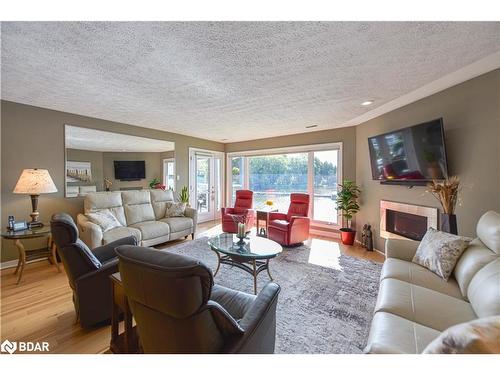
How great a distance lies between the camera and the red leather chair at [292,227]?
3.89 meters

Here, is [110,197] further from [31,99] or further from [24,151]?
[31,99]

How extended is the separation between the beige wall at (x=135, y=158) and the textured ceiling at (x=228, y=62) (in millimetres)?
1150

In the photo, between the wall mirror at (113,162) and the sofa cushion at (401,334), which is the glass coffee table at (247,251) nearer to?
the sofa cushion at (401,334)

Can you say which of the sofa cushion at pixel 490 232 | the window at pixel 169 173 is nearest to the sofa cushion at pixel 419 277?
the sofa cushion at pixel 490 232

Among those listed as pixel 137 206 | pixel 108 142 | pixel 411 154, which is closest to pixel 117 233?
pixel 137 206

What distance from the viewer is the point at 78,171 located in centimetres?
373

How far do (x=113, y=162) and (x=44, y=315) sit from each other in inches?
119

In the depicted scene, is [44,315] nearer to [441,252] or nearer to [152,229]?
[152,229]

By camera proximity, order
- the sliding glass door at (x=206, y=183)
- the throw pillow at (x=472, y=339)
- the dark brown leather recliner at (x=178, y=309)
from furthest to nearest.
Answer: the sliding glass door at (x=206, y=183) < the dark brown leather recliner at (x=178, y=309) < the throw pillow at (x=472, y=339)

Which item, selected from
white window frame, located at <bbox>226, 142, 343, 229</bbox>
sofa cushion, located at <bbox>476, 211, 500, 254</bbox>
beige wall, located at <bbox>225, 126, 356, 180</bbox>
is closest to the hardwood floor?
sofa cushion, located at <bbox>476, 211, 500, 254</bbox>
